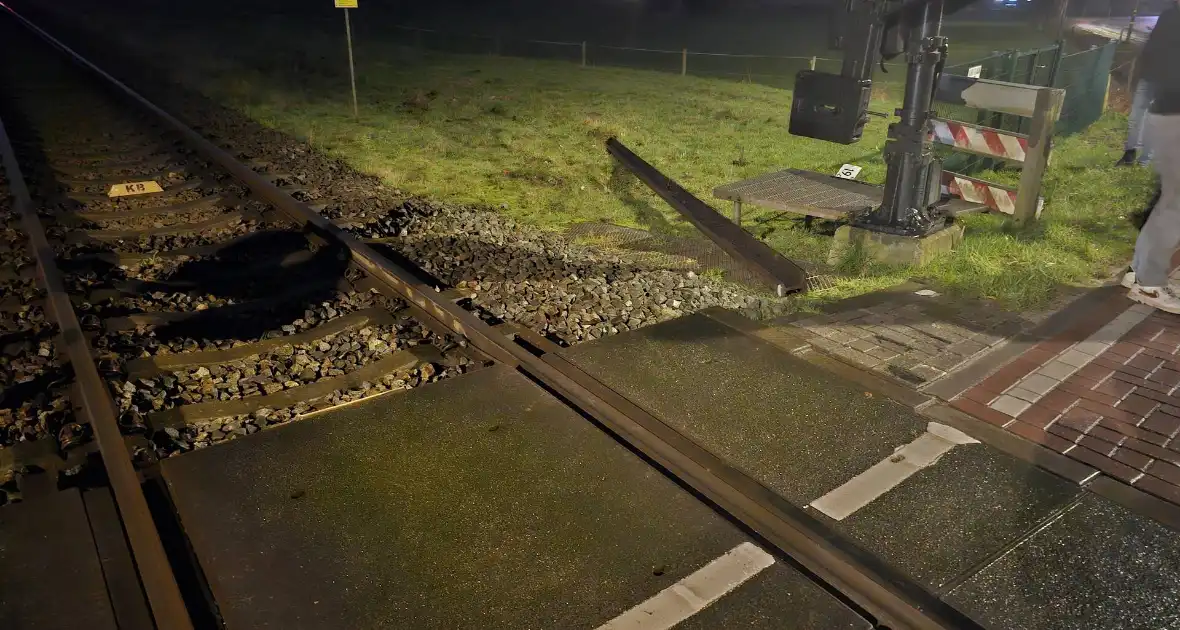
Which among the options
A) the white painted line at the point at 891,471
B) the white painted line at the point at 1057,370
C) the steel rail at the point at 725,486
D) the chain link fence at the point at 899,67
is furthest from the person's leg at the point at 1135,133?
the steel rail at the point at 725,486

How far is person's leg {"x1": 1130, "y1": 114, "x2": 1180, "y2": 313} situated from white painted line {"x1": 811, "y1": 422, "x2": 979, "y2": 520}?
2578 mm

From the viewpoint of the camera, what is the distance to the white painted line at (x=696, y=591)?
101 inches

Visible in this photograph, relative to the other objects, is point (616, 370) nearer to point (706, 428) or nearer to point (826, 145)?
point (706, 428)

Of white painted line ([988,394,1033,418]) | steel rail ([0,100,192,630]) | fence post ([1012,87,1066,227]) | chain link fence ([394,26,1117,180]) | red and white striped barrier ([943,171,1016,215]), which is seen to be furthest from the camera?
chain link fence ([394,26,1117,180])

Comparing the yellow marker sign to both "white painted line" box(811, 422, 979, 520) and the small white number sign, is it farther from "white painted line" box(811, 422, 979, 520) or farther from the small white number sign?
"white painted line" box(811, 422, 979, 520)

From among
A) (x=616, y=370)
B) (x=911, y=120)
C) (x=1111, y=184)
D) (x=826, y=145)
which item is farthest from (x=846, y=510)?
(x=826, y=145)

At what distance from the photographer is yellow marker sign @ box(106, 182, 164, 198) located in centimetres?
741

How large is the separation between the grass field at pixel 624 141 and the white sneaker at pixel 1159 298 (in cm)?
48

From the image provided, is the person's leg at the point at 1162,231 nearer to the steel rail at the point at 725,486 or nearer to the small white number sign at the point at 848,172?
the small white number sign at the point at 848,172

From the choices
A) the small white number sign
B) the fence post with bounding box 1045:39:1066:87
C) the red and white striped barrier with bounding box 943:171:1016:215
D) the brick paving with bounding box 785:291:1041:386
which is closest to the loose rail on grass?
the brick paving with bounding box 785:291:1041:386

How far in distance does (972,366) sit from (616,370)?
201 centimetres

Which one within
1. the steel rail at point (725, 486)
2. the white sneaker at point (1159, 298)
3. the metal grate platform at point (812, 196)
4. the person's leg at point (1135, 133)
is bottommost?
the steel rail at point (725, 486)

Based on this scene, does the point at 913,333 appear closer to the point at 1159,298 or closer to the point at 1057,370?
the point at 1057,370

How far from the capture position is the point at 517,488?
3230mm
